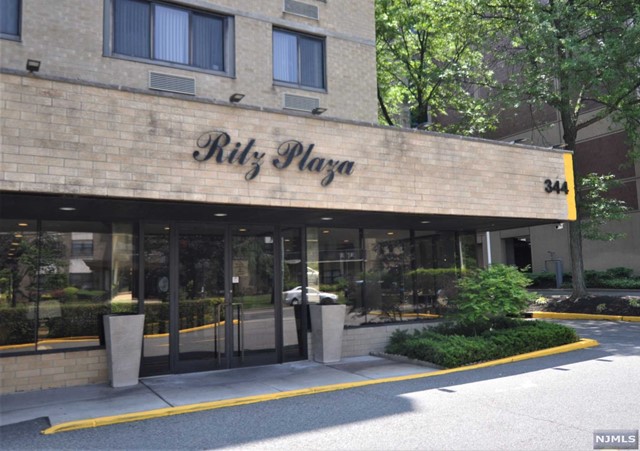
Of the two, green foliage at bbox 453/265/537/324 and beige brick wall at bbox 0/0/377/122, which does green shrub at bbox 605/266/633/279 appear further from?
beige brick wall at bbox 0/0/377/122

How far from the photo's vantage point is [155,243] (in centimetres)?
1082

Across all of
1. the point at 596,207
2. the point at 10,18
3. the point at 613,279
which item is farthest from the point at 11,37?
the point at 613,279

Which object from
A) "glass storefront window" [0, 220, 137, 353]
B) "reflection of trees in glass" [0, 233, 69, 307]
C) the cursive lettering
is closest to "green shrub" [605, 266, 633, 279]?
the cursive lettering

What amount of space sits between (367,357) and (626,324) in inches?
401

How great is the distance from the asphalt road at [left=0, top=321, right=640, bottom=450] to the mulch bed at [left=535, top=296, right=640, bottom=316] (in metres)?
11.1

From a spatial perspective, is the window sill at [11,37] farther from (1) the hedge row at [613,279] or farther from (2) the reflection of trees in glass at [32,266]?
(1) the hedge row at [613,279]

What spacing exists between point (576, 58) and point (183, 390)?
666 inches

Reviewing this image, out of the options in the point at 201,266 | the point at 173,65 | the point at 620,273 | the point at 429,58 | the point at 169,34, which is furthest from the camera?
the point at 620,273

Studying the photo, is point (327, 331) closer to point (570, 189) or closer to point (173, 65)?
point (173, 65)

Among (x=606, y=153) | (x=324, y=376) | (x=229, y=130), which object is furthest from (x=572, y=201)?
(x=606, y=153)

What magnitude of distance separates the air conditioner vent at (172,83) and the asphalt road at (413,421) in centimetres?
723

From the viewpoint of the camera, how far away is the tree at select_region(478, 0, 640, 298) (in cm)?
1858

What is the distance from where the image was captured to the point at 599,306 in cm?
2012
